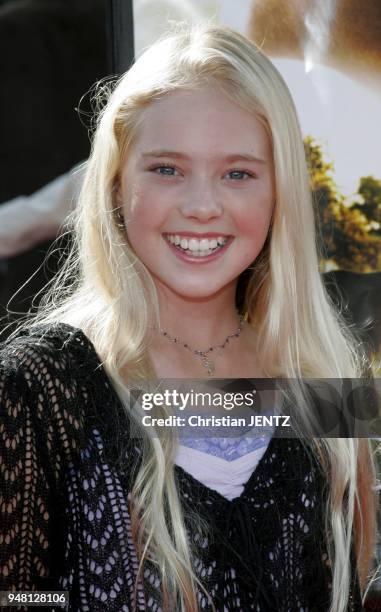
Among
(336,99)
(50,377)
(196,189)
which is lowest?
(50,377)

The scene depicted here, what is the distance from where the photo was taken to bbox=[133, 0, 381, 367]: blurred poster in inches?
53.9

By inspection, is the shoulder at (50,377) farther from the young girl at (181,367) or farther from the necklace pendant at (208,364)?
the necklace pendant at (208,364)

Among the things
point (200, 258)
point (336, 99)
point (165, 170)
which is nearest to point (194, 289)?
point (200, 258)

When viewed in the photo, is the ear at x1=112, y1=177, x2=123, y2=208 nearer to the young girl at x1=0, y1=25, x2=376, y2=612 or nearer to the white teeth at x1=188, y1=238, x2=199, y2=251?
the young girl at x1=0, y1=25, x2=376, y2=612

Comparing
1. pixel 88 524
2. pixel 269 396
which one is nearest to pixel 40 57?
pixel 269 396

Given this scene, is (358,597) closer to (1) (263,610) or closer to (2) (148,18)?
(1) (263,610)

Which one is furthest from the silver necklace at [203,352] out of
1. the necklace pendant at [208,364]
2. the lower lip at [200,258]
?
the lower lip at [200,258]

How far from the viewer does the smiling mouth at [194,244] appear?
44.5 inches

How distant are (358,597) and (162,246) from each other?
0.55 metres

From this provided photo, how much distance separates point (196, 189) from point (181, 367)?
25 cm

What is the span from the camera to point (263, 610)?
106 cm

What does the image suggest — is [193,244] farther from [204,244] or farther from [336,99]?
[336,99]

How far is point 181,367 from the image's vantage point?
1192 millimetres

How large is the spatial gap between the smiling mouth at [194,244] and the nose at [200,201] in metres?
0.03
